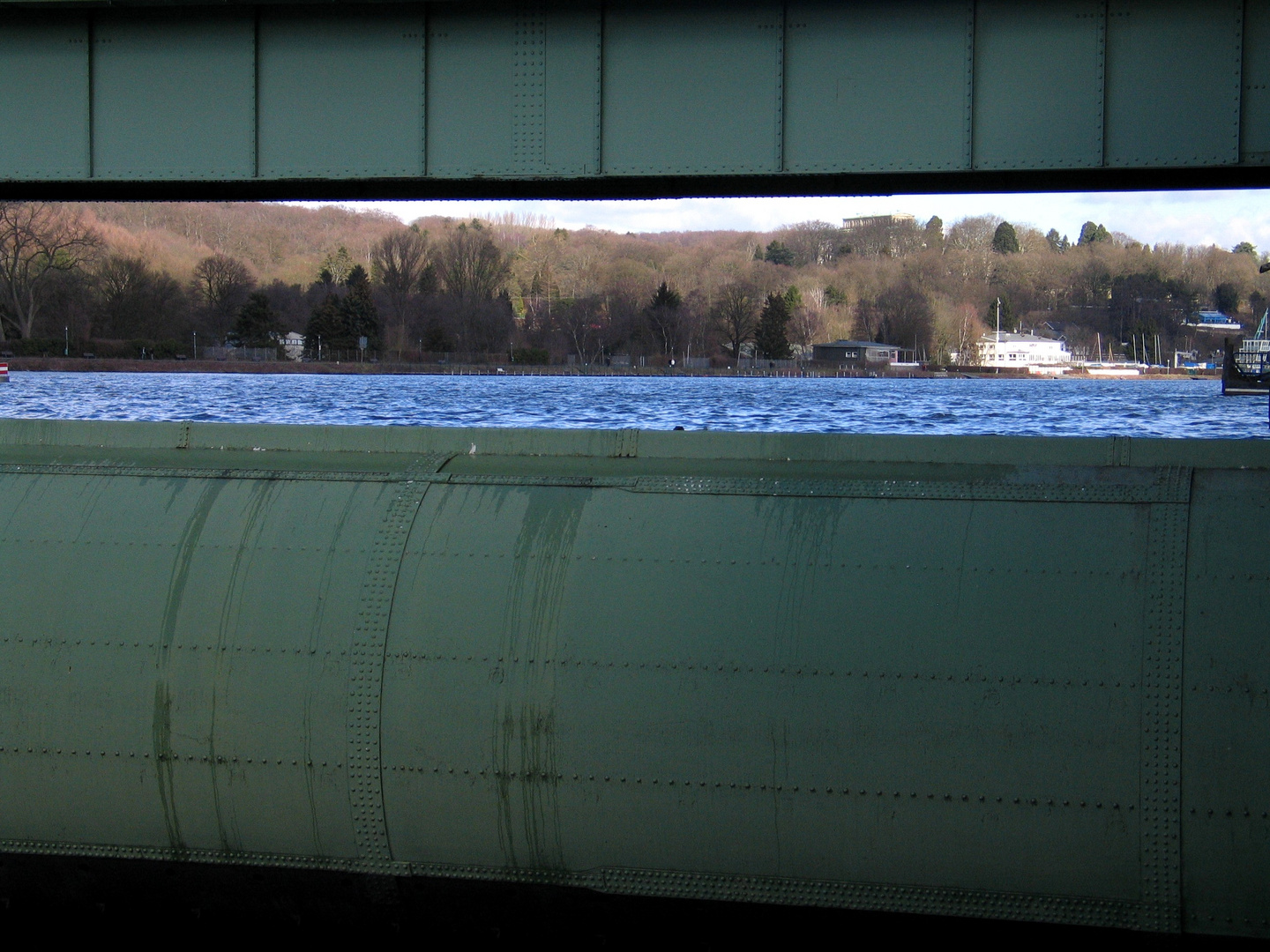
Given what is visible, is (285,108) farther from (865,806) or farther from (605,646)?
(865,806)

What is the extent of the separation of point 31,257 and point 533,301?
74.0m

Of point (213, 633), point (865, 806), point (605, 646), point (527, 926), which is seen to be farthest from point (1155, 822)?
point (213, 633)

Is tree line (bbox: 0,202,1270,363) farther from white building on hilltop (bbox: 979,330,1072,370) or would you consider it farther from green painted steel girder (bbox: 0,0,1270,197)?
green painted steel girder (bbox: 0,0,1270,197)

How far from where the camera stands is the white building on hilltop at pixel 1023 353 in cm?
17225

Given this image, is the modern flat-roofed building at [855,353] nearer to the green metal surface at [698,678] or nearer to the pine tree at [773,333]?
the pine tree at [773,333]

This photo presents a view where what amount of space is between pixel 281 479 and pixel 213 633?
127 centimetres

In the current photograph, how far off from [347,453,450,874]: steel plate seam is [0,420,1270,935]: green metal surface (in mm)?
17

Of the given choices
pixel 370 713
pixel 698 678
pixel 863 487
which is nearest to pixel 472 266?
pixel 863 487

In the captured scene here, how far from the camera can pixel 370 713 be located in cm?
692

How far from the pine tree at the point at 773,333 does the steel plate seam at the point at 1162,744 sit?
166 metres

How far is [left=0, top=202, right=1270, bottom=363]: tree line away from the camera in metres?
142

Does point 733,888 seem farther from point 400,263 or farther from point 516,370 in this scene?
point 400,263

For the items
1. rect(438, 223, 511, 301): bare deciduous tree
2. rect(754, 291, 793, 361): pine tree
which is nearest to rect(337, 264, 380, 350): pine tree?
rect(438, 223, 511, 301): bare deciduous tree

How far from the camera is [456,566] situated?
7.23 m
